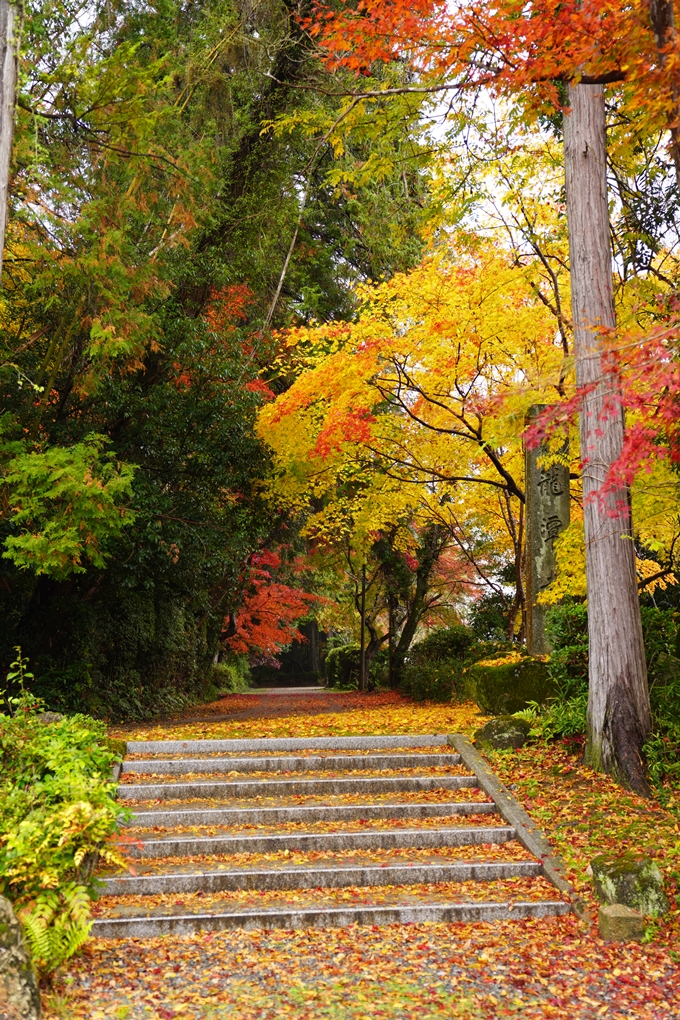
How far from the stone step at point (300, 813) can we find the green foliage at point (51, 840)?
5.52 feet

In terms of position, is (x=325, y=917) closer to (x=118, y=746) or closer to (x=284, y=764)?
(x=284, y=764)

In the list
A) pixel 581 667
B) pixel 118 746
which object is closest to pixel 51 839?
pixel 118 746

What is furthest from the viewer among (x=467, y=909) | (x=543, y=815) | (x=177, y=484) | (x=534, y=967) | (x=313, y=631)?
(x=313, y=631)

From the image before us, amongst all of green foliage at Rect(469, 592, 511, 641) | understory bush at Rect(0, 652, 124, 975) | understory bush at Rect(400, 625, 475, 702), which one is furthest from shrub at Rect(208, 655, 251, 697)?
understory bush at Rect(0, 652, 124, 975)

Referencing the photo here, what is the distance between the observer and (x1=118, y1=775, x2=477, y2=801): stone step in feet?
24.1

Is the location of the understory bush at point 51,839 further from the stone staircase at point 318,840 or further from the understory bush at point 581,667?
the understory bush at point 581,667

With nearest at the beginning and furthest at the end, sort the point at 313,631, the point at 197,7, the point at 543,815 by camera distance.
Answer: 1. the point at 543,815
2. the point at 197,7
3. the point at 313,631

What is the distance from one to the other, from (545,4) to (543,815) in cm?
720

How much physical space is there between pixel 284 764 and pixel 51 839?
13.0ft

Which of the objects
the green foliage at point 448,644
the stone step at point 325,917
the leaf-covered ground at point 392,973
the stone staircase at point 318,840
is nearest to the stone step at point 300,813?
the stone staircase at point 318,840

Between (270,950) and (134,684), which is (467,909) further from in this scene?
(134,684)

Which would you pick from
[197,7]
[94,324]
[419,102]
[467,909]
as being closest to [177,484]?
[94,324]

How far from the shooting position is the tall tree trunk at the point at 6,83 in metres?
7.55

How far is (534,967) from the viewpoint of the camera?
15.4 feet
